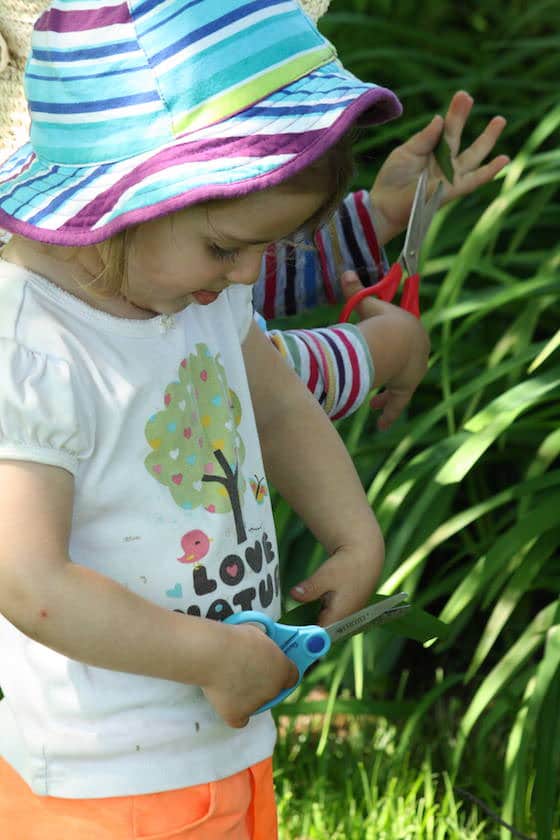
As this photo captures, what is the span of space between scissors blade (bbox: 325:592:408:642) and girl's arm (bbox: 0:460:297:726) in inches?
3.5

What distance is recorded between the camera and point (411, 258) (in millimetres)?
1351

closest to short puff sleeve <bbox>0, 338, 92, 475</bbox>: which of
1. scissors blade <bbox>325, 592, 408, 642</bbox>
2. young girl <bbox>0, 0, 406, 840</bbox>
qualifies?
young girl <bbox>0, 0, 406, 840</bbox>

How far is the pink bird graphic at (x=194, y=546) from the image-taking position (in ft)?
3.27

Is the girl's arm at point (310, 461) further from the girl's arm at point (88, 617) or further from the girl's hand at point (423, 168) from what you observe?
the girl's hand at point (423, 168)

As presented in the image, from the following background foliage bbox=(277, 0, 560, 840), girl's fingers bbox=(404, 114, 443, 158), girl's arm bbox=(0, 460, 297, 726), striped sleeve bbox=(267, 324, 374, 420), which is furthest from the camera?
background foliage bbox=(277, 0, 560, 840)

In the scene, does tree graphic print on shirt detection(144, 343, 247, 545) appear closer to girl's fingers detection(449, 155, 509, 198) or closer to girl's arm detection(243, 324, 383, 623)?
girl's arm detection(243, 324, 383, 623)


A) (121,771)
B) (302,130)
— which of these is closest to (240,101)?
(302,130)

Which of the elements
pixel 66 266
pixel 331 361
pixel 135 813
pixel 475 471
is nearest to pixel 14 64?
pixel 66 266

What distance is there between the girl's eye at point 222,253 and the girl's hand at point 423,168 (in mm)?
558

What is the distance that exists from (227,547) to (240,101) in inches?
13.5

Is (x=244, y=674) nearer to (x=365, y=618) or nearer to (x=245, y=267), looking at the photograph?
(x=365, y=618)

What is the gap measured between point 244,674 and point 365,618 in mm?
145

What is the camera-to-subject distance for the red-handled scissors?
1335 millimetres

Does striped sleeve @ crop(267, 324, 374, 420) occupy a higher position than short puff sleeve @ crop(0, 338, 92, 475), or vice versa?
short puff sleeve @ crop(0, 338, 92, 475)
